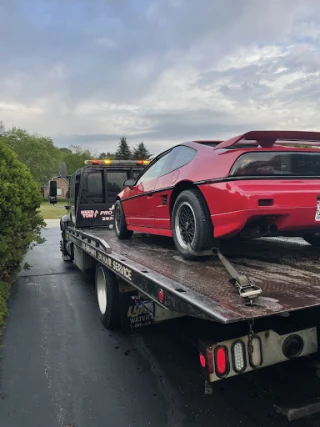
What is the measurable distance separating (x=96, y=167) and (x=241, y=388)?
209 inches

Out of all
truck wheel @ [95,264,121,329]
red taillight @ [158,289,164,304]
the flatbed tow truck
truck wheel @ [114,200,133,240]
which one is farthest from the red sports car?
truck wheel @ [114,200,133,240]

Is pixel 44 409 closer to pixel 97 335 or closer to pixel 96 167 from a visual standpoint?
pixel 97 335

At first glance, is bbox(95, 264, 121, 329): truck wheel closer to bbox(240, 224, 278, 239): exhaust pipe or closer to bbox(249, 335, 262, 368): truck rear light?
bbox(240, 224, 278, 239): exhaust pipe

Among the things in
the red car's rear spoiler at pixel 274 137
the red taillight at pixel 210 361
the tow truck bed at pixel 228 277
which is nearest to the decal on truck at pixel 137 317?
the tow truck bed at pixel 228 277

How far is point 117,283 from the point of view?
4.06 meters

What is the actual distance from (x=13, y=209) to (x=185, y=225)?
288 centimetres

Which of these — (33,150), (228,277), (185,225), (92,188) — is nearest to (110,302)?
(185,225)

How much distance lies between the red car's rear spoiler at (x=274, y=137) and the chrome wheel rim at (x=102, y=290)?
234 centimetres

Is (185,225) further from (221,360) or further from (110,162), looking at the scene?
(110,162)

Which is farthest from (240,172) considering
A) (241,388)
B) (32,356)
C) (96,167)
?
(96,167)

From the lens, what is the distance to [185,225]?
336cm

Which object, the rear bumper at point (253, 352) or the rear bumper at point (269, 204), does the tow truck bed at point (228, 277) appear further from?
the rear bumper at point (269, 204)

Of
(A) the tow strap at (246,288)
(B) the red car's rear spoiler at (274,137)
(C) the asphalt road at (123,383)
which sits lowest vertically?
(C) the asphalt road at (123,383)

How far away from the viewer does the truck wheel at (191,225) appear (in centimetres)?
305
